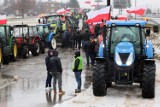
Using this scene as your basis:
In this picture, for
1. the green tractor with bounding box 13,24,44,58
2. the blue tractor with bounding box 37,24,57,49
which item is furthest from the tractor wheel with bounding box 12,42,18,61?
the blue tractor with bounding box 37,24,57,49

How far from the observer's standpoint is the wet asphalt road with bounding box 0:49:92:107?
12.2 metres

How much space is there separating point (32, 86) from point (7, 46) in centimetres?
737

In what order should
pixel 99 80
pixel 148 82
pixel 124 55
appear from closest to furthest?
pixel 148 82
pixel 99 80
pixel 124 55

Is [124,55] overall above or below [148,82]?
above

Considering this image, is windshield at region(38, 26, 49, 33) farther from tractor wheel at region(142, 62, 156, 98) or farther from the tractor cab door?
tractor wheel at region(142, 62, 156, 98)

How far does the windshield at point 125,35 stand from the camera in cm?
1323

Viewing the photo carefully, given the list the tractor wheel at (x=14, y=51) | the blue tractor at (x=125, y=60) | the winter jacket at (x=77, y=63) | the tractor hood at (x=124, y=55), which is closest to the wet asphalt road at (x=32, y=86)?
the winter jacket at (x=77, y=63)

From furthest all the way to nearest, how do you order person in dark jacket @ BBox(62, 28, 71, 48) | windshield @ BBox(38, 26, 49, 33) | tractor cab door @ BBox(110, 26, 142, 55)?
person in dark jacket @ BBox(62, 28, 71, 48)
windshield @ BBox(38, 26, 49, 33)
tractor cab door @ BBox(110, 26, 142, 55)

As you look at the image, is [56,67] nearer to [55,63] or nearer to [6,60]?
[55,63]

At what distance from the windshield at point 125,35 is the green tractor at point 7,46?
9.21m

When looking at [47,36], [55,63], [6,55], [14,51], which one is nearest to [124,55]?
[55,63]

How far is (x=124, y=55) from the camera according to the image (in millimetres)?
12477

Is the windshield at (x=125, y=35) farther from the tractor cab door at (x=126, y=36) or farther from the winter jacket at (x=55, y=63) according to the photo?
the winter jacket at (x=55, y=63)

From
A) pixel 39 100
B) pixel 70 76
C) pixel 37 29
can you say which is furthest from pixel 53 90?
pixel 37 29
